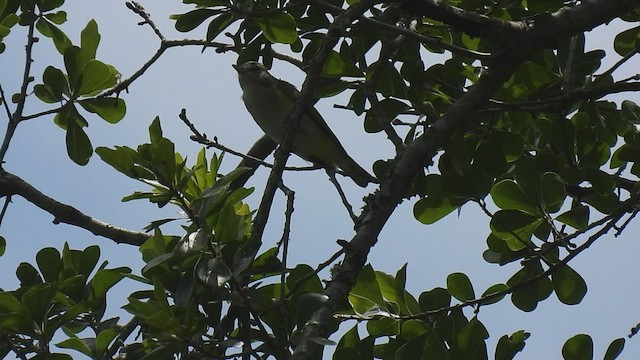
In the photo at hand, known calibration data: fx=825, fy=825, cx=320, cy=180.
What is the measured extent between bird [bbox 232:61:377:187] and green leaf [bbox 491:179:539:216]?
2.53 m

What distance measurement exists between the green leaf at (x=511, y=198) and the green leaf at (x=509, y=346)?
459 millimetres

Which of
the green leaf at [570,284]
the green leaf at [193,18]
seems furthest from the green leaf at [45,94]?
the green leaf at [570,284]

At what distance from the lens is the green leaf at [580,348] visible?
116 inches

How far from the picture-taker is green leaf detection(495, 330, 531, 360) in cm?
299

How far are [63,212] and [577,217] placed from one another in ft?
7.30

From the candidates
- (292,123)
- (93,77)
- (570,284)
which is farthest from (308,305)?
(93,77)

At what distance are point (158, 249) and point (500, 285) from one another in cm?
133

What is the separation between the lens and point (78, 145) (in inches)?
156

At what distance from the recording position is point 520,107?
10.3 ft

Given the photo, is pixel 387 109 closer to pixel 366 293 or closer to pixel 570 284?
pixel 366 293

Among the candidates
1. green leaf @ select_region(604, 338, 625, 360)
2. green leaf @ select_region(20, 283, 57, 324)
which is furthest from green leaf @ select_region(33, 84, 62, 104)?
green leaf @ select_region(604, 338, 625, 360)

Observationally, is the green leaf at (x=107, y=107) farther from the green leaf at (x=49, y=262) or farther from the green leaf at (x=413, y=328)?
the green leaf at (x=413, y=328)

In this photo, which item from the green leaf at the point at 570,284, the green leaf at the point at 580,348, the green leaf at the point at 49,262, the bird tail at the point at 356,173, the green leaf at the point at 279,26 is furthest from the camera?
the bird tail at the point at 356,173

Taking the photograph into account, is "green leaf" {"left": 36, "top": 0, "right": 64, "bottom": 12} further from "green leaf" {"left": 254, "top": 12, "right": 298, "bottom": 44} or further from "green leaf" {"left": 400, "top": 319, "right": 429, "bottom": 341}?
"green leaf" {"left": 400, "top": 319, "right": 429, "bottom": 341}
